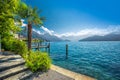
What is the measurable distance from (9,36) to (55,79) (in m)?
6.02

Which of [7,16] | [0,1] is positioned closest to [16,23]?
[7,16]

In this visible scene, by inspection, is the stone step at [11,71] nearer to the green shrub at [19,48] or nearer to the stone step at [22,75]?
the stone step at [22,75]

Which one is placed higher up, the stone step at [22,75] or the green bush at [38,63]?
the green bush at [38,63]

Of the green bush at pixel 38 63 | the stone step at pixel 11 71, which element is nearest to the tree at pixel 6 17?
the green bush at pixel 38 63

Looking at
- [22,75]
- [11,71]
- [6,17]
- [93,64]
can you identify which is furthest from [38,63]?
[93,64]

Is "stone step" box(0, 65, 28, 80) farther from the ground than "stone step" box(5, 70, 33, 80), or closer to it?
farther from the ground

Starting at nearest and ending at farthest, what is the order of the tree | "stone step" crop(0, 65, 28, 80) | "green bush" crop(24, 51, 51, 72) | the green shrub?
"stone step" crop(0, 65, 28, 80) → "green bush" crop(24, 51, 51, 72) → the tree → the green shrub

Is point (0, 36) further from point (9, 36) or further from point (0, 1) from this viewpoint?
point (0, 1)

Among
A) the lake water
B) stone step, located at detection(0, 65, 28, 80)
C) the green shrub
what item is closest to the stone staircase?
stone step, located at detection(0, 65, 28, 80)

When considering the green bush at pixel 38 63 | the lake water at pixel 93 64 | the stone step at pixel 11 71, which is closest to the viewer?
the stone step at pixel 11 71

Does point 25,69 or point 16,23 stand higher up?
point 16,23

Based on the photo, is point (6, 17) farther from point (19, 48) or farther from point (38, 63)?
point (38, 63)

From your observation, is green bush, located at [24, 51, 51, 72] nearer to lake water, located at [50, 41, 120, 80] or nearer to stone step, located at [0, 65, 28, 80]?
stone step, located at [0, 65, 28, 80]

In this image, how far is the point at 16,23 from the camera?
1201 cm
